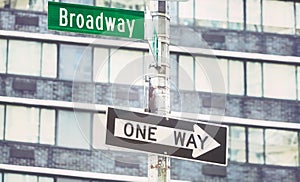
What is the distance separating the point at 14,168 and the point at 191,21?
840 centimetres

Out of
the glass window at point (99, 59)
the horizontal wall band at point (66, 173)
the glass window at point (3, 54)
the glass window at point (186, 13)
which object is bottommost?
the horizontal wall band at point (66, 173)

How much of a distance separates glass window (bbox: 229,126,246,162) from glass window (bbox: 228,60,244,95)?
4.95 ft

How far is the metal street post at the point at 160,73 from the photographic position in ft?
31.0

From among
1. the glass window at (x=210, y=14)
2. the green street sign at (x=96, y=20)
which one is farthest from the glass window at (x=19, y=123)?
the green street sign at (x=96, y=20)

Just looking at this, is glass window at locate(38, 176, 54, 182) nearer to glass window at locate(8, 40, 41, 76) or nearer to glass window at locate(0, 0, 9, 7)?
glass window at locate(8, 40, 41, 76)

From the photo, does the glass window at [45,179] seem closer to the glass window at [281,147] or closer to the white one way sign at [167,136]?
the glass window at [281,147]

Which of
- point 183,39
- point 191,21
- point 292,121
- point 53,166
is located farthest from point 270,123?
point 183,39

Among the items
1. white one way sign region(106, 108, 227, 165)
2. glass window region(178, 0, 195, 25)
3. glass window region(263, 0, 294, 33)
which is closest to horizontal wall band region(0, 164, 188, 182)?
glass window region(178, 0, 195, 25)

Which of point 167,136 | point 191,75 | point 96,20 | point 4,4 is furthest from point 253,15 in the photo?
point 167,136

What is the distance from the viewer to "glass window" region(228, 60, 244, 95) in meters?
41.5

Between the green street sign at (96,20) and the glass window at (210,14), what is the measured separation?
31363 mm

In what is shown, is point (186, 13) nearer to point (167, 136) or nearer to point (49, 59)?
point (49, 59)

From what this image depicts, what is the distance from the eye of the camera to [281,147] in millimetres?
Answer: 41375

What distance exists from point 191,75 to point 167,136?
90.0 feet
